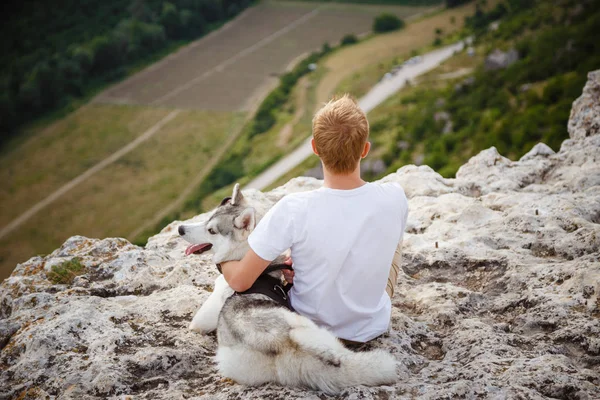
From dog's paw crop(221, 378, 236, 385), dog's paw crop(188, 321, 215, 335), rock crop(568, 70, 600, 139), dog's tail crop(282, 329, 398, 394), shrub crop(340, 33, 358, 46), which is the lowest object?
shrub crop(340, 33, 358, 46)

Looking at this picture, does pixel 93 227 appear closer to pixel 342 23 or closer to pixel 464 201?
pixel 464 201

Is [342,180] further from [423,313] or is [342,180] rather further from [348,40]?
[348,40]

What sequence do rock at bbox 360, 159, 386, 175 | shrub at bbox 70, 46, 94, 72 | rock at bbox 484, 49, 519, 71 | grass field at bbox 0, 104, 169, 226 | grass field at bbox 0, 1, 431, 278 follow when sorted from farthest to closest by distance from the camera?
shrub at bbox 70, 46, 94, 72 < grass field at bbox 0, 104, 169, 226 < grass field at bbox 0, 1, 431, 278 < rock at bbox 484, 49, 519, 71 < rock at bbox 360, 159, 386, 175

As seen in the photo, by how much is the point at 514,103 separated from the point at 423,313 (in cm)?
3355

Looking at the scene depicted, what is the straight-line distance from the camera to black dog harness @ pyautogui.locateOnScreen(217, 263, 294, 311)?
5.38 metres

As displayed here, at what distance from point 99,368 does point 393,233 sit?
3273 millimetres

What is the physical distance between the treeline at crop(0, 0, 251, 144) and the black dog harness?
78.2m

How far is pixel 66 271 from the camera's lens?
7.69 meters

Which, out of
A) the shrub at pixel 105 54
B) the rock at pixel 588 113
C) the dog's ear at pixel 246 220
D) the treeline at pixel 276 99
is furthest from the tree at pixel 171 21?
the dog's ear at pixel 246 220

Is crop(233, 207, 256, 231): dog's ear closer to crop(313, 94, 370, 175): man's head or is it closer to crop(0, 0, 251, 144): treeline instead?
crop(313, 94, 370, 175): man's head

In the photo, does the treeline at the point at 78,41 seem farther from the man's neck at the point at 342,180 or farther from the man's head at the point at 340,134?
the man's head at the point at 340,134

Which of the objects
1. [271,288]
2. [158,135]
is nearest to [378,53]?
[158,135]

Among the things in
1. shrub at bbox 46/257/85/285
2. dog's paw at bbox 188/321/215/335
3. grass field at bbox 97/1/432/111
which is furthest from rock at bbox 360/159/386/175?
grass field at bbox 97/1/432/111

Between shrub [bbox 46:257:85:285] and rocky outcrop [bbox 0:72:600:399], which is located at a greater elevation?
shrub [bbox 46:257:85:285]
